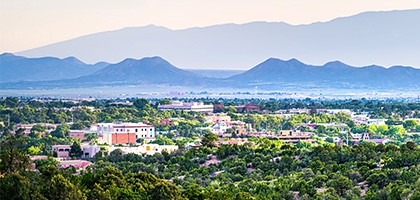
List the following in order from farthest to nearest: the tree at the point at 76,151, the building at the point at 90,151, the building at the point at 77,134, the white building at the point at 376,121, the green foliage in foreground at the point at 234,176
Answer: the white building at the point at 376,121 → the building at the point at 77,134 → the building at the point at 90,151 → the tree at the point at 76,151 → the green foliage in foreground at the point at 234,176

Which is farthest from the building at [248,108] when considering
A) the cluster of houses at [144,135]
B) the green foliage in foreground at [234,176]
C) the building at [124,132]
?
the green foliage in foreground at [234,176]

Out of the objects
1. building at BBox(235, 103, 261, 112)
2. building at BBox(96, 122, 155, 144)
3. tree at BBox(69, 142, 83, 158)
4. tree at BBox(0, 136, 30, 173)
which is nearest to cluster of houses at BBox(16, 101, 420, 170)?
building at BBox(96, 122, 155, 144)

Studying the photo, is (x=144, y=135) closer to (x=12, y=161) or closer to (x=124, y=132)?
(x=124, y=132)

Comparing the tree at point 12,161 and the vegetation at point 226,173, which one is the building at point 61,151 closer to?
the vegetation at point 226,173

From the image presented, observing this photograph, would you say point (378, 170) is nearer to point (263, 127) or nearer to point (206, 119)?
point (263, 127)

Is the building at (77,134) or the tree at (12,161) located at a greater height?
the tree at (12,161)

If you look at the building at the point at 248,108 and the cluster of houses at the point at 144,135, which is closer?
the cluster of houses at the point at 144,135

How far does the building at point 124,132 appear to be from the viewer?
69.5 meters

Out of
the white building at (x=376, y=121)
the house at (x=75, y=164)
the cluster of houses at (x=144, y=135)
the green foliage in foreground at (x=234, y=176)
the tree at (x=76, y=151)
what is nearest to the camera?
the green foliage in foreground at (x=234, y=176)

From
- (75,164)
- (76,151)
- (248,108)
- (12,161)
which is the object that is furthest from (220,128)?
(12,161)

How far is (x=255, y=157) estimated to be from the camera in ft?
133

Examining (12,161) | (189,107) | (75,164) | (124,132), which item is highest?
(12,161)

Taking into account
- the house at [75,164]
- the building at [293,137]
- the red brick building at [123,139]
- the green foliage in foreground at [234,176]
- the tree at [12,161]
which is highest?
the tree at [12,161]

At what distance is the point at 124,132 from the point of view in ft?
232
